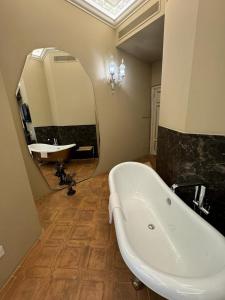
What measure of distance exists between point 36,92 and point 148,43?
2.08m

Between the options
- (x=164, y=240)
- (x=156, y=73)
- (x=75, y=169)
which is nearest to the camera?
(x=164, y=240)

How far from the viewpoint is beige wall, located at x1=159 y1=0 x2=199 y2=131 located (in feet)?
4.16

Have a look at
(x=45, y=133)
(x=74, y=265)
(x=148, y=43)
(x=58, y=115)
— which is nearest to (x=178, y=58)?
(x=148, y=43)

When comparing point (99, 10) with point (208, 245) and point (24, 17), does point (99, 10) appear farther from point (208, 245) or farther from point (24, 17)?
point (208, 245)

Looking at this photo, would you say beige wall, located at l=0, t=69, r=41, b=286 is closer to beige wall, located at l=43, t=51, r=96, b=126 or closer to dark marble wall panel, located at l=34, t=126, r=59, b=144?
dark marble wall panel, located at l=34, t=126, r=59, b=144

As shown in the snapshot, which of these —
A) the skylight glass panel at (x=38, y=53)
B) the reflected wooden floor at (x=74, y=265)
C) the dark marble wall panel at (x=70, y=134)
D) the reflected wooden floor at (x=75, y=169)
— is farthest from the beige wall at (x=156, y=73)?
the reflected wooden floor at (x=74, y=265)

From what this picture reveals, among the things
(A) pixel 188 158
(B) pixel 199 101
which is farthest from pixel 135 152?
(B) pixel 199 101

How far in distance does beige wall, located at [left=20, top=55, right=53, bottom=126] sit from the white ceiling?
5.21 feet

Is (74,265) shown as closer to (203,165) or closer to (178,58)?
(203,165)

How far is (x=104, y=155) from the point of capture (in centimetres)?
301

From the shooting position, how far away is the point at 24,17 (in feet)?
5.56

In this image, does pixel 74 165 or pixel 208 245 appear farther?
pixel 74 165

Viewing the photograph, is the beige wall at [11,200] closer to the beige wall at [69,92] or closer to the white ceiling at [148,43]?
the beige wall at [69,92]

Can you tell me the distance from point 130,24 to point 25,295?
344cm
